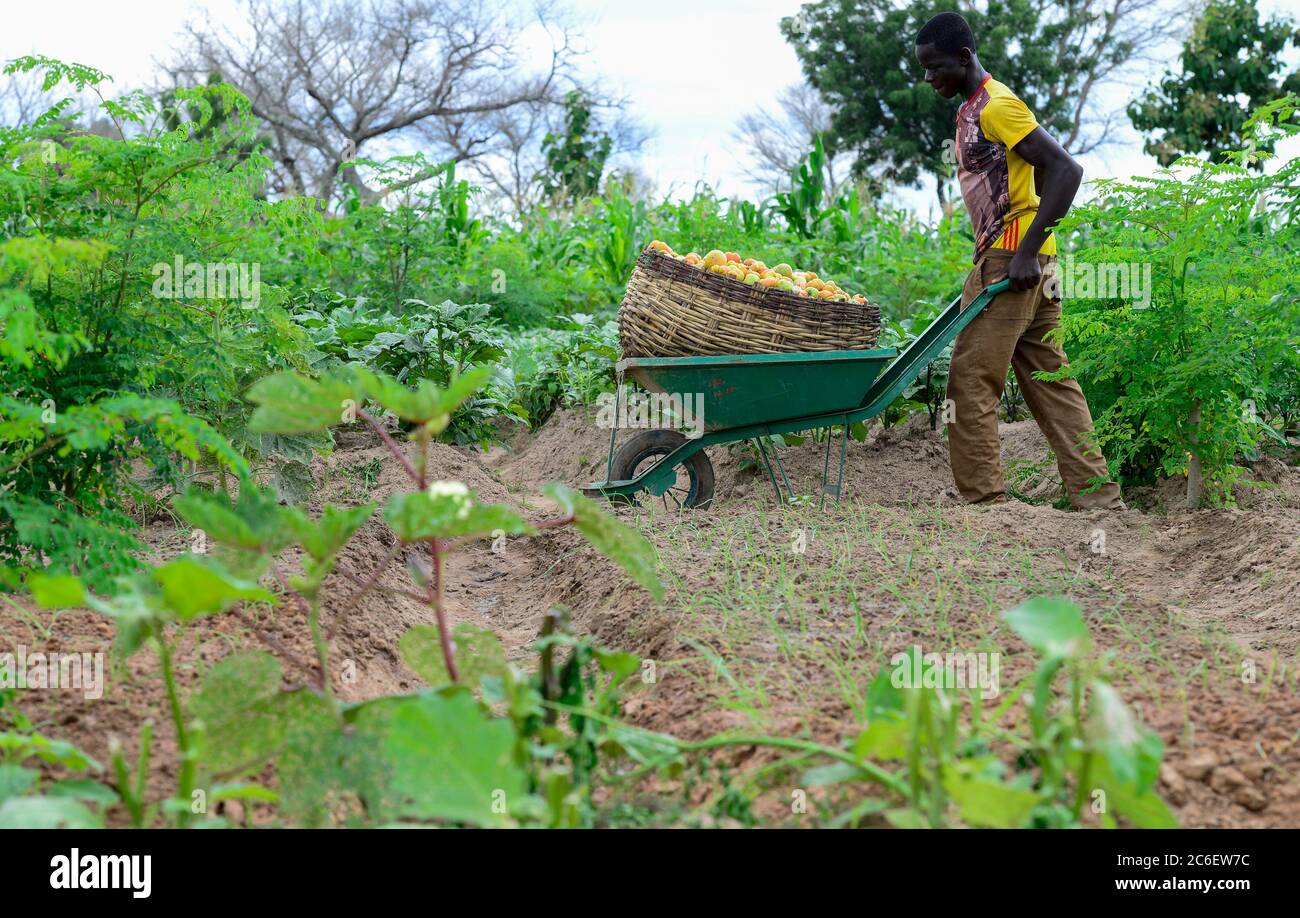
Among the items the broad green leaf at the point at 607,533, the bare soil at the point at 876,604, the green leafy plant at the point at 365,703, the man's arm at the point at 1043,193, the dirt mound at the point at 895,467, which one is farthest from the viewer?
the dirt mound at the point at 895,467

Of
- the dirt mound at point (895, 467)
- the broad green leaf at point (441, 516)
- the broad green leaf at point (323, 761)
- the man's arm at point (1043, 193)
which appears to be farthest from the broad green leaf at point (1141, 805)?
the dirt mound at point (895, 467)

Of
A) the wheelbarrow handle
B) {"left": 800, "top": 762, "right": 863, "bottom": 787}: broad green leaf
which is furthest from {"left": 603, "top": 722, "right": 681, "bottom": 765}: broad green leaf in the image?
the wheelbarrow handle

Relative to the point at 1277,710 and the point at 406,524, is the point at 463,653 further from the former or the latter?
the point at 1277,710

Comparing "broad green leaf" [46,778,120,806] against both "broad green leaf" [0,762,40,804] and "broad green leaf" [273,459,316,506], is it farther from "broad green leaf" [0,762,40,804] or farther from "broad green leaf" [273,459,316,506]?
"broad green leaf" [273,459,316,506]

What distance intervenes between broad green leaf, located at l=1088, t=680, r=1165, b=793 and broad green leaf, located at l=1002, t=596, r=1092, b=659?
67mm

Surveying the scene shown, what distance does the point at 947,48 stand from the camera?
15.7 ft

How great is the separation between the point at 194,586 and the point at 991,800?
112 centimetres

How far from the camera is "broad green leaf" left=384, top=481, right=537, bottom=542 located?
70.6 inches

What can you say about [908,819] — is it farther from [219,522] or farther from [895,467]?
[895,467]

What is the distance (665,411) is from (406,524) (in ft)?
11.1

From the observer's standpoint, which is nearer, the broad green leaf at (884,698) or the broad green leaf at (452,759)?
the broad green leaf at (452,759)

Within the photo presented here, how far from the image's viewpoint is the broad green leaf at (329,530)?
176 centimetres

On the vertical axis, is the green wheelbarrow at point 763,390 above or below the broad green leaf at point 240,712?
above

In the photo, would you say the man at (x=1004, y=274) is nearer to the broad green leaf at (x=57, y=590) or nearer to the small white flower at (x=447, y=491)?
the small white flower at (x=447, y=491)
